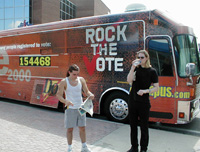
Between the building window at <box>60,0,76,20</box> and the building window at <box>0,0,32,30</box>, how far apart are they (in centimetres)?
649

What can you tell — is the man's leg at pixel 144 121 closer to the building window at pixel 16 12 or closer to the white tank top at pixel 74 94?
the white tank top at pixel 74 94

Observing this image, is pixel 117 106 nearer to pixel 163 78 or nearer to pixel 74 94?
pixel 163 78

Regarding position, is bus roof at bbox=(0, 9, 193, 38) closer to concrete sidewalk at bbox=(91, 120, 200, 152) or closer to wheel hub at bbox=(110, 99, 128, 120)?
wheel hub at bbox=(110, 99, 128, 120)

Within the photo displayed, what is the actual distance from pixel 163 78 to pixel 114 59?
1.47m

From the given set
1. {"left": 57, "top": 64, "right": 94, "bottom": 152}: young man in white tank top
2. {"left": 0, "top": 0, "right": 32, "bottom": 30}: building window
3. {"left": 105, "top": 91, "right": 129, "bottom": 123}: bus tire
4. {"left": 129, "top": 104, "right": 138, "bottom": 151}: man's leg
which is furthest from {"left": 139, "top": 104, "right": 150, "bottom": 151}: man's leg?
{"left": 0, "top": 0, "right": 32, "bottom": 30}: building window

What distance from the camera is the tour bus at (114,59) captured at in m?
5.32

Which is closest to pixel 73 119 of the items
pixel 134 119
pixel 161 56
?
pixel 134 119

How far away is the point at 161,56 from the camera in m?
5.43

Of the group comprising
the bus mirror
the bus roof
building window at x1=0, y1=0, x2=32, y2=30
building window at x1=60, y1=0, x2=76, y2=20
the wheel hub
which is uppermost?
building window at x1=60, y1=0, x2=76, y2=20

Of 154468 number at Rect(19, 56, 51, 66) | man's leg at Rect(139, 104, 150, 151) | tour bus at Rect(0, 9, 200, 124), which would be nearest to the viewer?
man's leg at Rect(139, 104, 150, 151)

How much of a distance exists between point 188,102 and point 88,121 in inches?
111

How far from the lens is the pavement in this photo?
4332mm

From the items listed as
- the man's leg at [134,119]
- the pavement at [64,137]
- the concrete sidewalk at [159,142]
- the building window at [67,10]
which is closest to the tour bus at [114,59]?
the concrete sidewalk at [159,142]

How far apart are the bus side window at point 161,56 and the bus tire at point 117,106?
4.01ft
